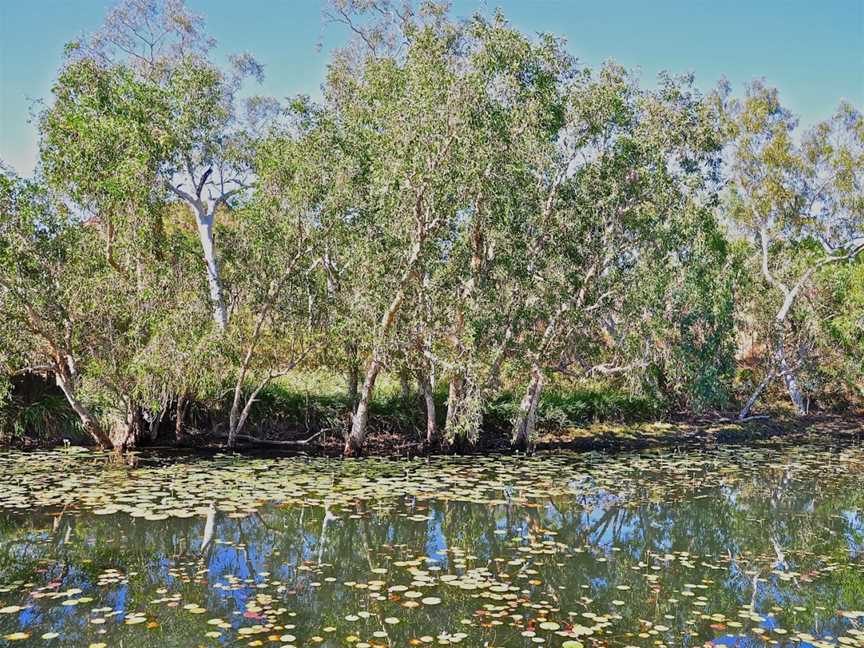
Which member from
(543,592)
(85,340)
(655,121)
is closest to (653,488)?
(543,592)

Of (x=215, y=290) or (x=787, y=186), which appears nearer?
(x=215, y=290)

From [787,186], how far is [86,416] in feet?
79.7

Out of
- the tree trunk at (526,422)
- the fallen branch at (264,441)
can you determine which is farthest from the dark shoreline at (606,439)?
the tree trunk at (526,422)

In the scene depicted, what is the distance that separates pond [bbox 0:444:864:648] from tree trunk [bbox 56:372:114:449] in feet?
2.42

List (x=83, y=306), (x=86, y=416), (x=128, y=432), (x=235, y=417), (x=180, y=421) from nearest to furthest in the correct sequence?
(x=83, y=306)
(x=86, y=416)
(x=128, y=432)
(x=235, y=417)
(x=180, y=421)

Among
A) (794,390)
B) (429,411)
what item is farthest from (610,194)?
(794,390)

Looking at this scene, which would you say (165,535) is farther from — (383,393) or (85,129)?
(383,393)

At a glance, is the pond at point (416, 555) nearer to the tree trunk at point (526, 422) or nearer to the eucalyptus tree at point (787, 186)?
the tree trunk at point (526, 422)

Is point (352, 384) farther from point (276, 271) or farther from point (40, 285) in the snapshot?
point (40, 285)

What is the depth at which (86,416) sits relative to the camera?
14.7 meters

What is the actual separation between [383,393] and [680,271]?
301 inches

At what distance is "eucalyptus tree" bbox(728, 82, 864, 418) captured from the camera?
26.7 metres

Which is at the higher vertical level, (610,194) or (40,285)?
(610,194)

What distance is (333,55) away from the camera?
24.8m
